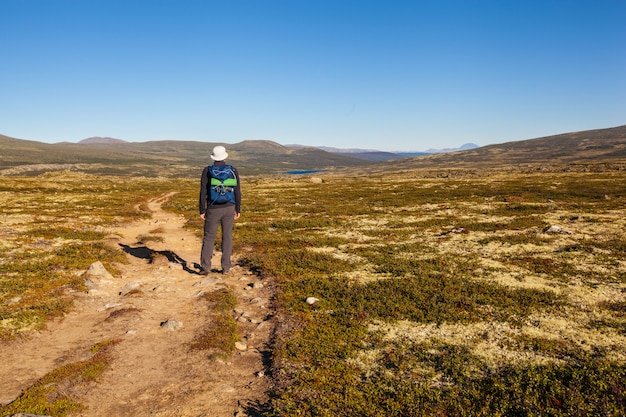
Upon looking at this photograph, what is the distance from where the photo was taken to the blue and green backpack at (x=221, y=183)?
51.7ft

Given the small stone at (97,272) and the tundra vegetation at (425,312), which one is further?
the small stone at (97,272)

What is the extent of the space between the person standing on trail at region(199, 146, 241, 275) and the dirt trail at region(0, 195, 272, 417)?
225 cm

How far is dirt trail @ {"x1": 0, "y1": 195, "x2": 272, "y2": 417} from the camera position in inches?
305

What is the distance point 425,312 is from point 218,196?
9.81 meters

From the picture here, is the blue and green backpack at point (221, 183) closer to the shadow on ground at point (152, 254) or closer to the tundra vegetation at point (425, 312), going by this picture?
the shadow on ground at point (152, 254)

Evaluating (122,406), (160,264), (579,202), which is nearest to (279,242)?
(160,264)

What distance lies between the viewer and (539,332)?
10758 millimetres

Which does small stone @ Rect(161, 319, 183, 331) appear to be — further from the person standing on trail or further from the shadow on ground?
the shadow on ground

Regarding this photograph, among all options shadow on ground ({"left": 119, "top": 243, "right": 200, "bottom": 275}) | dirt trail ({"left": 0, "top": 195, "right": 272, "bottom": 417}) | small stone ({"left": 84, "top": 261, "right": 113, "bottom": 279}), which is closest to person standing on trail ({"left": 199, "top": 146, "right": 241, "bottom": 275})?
dirt trail ({"left": 0, "top": 195, "right": 272, "bottom": 417})

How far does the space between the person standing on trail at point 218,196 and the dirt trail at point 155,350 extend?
7.38 ft

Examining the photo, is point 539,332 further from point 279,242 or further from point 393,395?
point 279,242

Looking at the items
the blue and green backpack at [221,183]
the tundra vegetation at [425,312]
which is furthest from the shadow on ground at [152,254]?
the blue and green backpack at [221,183]

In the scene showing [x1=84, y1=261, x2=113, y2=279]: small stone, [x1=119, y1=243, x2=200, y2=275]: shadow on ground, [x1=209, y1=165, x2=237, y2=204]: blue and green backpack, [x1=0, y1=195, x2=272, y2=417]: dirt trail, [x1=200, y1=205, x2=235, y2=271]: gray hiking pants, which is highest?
[x1=209, y1=165, x2=237, y2=204]: blue and green backpack

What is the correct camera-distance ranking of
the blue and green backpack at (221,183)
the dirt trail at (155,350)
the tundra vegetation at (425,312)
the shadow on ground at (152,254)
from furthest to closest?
the shadow on ground at (152,254)
the blue and green backpack at (221,183)
the tundra vegetation at (425,312)
the dirt trail at (155,350)
